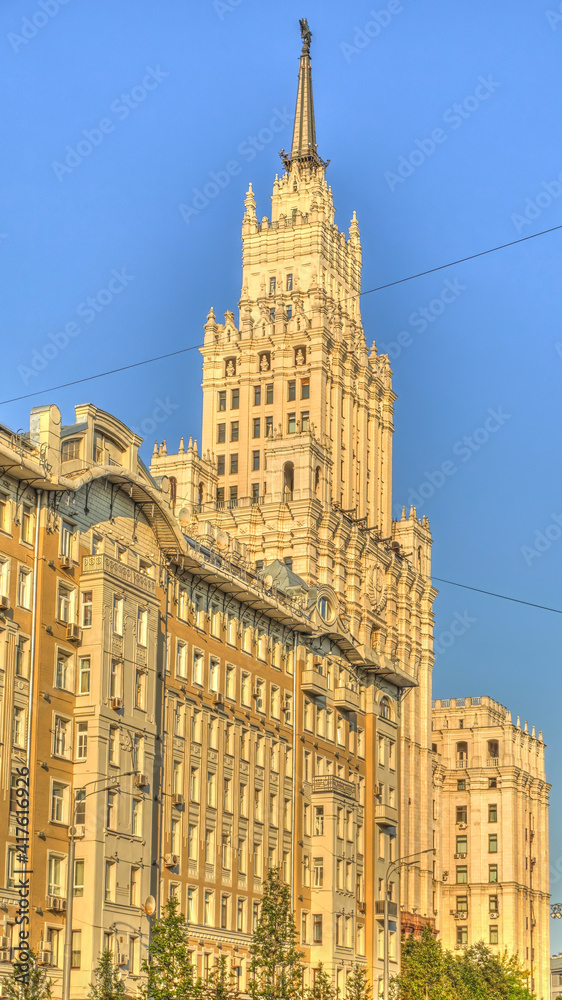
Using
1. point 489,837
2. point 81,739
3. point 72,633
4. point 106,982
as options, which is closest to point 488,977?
point 489,837

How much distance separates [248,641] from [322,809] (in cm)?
1210

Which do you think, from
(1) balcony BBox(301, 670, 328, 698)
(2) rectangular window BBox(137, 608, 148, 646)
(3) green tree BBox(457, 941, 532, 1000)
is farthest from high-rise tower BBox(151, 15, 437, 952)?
(2) rectangular window BBox(137, 608, 148, 646)

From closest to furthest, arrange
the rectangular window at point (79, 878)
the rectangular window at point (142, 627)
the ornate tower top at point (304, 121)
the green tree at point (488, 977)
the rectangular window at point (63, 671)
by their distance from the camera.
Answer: the rectangular window at point (79, 878) < the rectangular window at point (63, 671) < the rectangular window at point (142, 627) < the green tree at point (488, 977) < the ornate tower top at point (304, 121)

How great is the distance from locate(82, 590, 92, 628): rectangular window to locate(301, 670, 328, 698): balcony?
86.2 ft

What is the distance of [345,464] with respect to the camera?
14262cm

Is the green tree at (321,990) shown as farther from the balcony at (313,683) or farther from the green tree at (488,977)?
the green tree at (488,977)

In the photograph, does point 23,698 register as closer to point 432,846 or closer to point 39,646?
point 39,646

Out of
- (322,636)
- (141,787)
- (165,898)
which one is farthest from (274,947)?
(322,636)

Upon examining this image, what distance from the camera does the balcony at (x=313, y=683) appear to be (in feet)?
316

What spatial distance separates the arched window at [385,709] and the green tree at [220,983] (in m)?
28.2

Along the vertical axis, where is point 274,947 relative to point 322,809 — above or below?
below

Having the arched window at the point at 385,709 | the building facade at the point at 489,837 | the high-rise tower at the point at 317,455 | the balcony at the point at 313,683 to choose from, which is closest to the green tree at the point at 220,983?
the balcony at the point at 313,683

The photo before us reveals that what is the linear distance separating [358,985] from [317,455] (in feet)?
174

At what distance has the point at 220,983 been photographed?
7219cm
